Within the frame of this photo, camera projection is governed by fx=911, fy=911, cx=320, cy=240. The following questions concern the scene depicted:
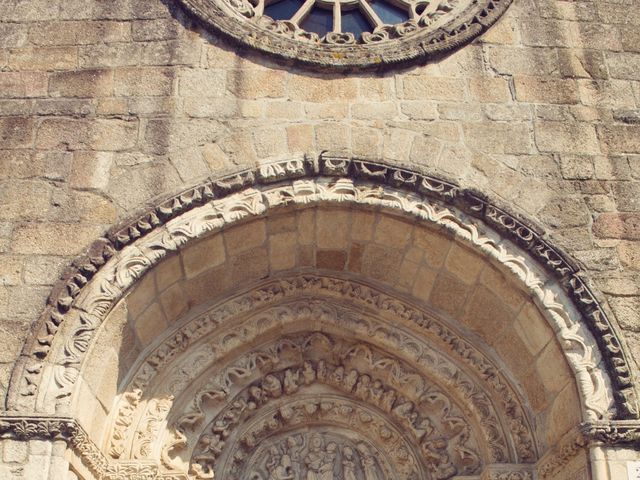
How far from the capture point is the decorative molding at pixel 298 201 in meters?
5.66

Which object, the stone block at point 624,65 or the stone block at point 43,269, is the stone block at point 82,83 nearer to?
the stone block at point 43,269

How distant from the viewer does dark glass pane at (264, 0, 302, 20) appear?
24.6 feet

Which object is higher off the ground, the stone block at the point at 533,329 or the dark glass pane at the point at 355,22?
the dark glass pane at the point at 355,22

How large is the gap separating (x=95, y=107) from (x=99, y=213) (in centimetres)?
90

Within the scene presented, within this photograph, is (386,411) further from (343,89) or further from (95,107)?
(95,107)

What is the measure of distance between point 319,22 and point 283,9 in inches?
13.0

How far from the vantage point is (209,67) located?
682cm

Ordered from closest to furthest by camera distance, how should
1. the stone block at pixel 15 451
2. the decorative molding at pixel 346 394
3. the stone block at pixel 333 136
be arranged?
the stone block at pixel 15 451 < the stone block at pixel 333 136 < the decorative molding at pixel 346 394

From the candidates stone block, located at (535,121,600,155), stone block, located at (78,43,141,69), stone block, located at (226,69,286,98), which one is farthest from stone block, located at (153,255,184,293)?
stone block, located at (535,121,600,155)

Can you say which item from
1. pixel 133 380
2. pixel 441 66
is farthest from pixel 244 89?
pixel 133 380

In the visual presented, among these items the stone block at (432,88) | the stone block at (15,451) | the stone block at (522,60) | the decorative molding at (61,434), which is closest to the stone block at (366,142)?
the stone block at (432,88)

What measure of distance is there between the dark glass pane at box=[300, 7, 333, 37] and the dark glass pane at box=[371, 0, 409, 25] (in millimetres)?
398

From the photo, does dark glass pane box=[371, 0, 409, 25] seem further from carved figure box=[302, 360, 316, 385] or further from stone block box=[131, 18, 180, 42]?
carved figure box=[302, 360, 316, 385]

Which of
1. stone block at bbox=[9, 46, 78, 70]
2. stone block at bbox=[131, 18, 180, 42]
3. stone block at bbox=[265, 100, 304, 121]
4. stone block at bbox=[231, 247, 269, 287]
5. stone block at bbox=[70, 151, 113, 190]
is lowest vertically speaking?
stone block at bbox=[231, 247, 269, 287]
